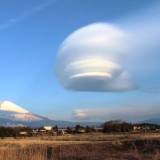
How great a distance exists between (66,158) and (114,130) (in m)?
113

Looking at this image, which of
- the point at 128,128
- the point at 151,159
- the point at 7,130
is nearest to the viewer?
the point at 151,159

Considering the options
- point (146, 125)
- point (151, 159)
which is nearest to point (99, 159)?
point (151, 159)

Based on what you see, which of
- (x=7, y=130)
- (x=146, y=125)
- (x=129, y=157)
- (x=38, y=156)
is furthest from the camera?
(x=146, y=125)

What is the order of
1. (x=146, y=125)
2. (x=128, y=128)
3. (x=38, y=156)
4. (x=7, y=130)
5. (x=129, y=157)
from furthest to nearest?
(x=146, y=125) < (x=128, y=128) < (x=7, y=130) < (x=129, y=157) < (x=38, y=156)

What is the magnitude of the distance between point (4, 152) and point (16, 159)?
3.45ft

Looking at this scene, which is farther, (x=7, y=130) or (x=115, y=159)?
(x=7, y=130)

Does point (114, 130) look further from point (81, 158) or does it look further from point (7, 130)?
point (81, 158)

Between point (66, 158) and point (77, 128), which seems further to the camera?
point (77, 128)

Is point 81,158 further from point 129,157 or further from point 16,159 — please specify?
point 16,159

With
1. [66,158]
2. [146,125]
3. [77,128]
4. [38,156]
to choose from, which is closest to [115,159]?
[66,158]

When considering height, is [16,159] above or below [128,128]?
below

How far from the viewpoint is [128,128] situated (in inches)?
5851

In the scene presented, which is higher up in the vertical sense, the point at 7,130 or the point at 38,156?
the point at 7,130

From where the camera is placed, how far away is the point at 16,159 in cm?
1909
